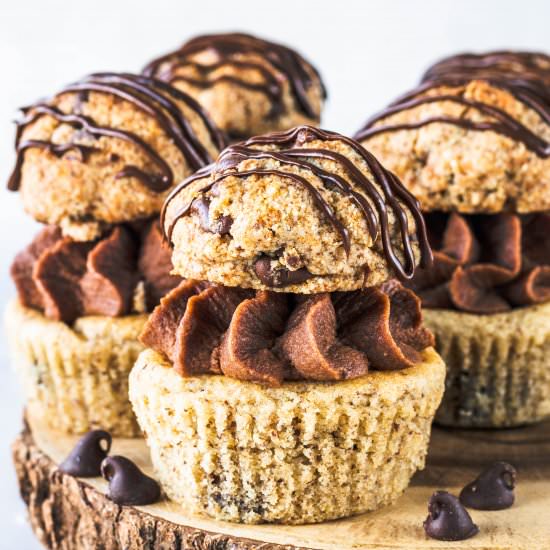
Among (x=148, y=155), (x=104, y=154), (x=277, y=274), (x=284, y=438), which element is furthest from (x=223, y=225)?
(x=104, y=154)

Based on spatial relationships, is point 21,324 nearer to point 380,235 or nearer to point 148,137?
point 148,137

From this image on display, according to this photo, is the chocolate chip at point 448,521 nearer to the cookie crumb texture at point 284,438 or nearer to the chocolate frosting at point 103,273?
the cookie crumb texture at point 284,438

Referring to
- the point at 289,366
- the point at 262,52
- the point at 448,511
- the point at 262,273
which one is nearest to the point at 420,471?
the point at 448,511

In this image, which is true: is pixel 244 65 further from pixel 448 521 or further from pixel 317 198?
pixel 448 521

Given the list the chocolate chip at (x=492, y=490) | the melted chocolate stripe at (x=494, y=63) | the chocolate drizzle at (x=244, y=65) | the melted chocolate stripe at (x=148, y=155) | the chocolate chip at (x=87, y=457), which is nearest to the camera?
the chocolate chip at (x=492, y=490)

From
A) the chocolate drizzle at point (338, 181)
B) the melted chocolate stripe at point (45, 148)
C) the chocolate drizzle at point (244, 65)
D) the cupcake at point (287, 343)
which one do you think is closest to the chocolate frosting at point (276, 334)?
the cupcake at point (287, 343)

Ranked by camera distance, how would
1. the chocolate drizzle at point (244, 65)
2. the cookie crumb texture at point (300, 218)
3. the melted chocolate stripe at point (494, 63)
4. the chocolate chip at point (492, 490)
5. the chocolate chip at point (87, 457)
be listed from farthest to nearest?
the chocolate drizzle at point (244, 65)
the melted chocolate stripe at point (494, 63)
the chocolate chip at point (87, 457)
the chocolate chip at point (492, 490)
the cookie crumb texture at point (300, 218)
